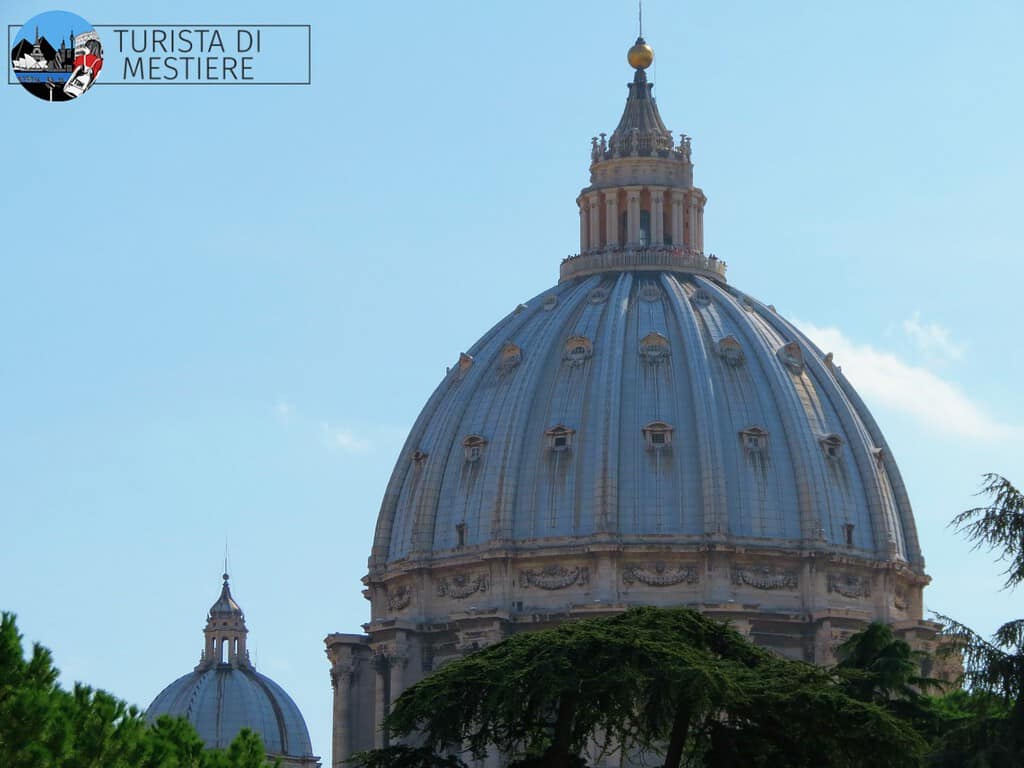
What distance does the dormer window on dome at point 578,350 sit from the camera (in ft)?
378

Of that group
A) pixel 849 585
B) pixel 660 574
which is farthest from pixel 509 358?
pixel 849 585

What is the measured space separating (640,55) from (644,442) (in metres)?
16.8

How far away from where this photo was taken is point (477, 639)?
110m

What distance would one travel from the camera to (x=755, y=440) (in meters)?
113

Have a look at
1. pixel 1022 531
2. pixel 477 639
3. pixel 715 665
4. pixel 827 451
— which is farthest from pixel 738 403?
pixel 1022 531

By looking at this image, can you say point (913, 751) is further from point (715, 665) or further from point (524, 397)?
point (524, 397)

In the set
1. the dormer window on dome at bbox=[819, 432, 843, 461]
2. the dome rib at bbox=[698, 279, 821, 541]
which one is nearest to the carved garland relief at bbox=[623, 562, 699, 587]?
the dome rib at bbox=[698, 279, 821, 541]

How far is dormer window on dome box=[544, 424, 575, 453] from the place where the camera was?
113m

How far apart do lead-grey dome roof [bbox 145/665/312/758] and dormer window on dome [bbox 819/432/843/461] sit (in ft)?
118

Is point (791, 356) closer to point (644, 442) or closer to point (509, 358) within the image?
point (644, 442)

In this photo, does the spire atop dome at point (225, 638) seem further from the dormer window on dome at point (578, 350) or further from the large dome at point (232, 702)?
the dormer window on dome at point (578, 350)

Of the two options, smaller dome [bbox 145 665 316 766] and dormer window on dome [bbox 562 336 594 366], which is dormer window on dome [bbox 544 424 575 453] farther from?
smaller dome [bbox 145 665 316 766]

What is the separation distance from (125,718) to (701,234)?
240 feet

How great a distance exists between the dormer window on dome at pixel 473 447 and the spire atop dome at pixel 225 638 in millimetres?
38346
